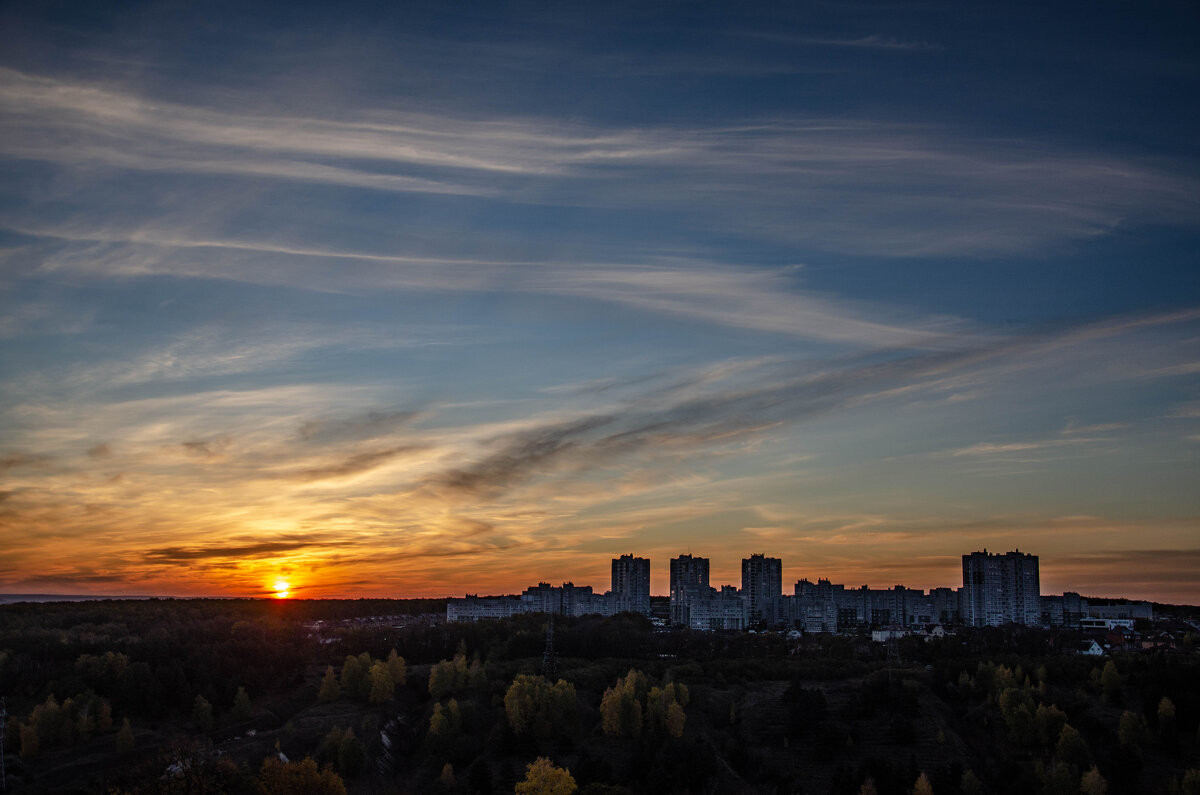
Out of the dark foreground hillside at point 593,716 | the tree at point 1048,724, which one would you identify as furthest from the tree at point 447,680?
the tree at point 1048,724

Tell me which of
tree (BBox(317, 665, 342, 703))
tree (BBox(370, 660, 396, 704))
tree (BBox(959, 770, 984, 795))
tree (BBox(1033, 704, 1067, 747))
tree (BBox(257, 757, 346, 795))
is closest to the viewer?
tree (BBox(257, 757, 346, 795))

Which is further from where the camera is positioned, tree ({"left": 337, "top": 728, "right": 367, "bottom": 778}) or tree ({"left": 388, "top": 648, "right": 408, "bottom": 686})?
tree ({"left": 388, "top": 648, "right": 408, "bottom": 686})

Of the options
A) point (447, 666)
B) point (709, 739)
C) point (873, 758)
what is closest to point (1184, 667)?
point (873, 758)

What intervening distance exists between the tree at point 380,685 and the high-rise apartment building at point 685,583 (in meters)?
74.2

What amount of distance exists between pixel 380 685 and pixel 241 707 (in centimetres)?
1166

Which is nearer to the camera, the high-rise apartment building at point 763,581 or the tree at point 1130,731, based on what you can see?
the tree at point 1130,731

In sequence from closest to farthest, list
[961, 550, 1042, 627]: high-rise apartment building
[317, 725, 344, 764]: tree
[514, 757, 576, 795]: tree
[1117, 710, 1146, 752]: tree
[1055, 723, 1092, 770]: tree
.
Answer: [514, 757, 576, 795]: tree, [1055, 723, 1092, 770]: tree, [1117, 710, 1146, 752]: tree, [317, 725, 344, 764]: tree, [961, 550, 1042, 627]: high-rise apartment building

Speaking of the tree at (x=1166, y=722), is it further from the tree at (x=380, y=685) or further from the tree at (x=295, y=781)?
the tree at (x=380, y=685)

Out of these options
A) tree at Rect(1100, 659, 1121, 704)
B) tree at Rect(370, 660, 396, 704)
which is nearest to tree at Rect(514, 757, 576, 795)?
tree at Rect(370, 660, 396, 704)

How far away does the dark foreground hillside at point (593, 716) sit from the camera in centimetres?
5841

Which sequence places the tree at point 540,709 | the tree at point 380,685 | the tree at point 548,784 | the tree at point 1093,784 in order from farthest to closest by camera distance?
the tree at point 380,685
the tree at point 540,709
the tree at point 1093,784
the tree at point 548,784

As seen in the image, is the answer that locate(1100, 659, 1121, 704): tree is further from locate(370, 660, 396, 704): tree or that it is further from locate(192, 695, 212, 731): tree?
locate(192, 695, 212, 731): tree

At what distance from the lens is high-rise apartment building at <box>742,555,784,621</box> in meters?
155

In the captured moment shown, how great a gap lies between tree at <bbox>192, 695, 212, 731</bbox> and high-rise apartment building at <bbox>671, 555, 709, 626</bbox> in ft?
284
